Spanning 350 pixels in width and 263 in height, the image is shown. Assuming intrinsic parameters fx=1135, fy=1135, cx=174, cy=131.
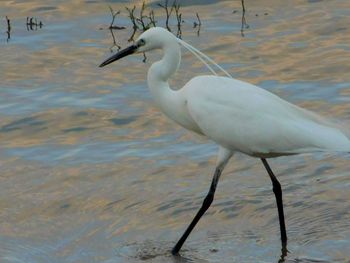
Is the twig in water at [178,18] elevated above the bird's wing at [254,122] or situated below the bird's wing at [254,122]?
below

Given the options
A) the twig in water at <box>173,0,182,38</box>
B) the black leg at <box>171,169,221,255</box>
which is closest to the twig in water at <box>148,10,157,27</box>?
the twig in water at <box>173,0,182,38</box>

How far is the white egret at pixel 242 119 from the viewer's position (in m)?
7.92

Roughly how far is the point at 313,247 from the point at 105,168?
2524mm

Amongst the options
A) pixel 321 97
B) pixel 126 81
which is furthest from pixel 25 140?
pixel 321 97

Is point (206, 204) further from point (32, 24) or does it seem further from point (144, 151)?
point (32, 24)

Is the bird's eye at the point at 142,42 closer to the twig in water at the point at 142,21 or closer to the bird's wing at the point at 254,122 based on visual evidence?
the bird's wing at the point at 254,122

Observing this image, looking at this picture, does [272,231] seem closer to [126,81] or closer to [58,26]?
[126,81]

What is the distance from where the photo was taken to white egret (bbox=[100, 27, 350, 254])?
792cm

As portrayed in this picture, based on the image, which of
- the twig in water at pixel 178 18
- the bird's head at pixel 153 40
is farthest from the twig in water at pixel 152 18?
the bird's head at pixel 153 40

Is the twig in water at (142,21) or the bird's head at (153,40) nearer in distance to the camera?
the bird's head at (153,40)

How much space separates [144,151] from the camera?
10.1 metres

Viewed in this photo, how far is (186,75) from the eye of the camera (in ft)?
39.3

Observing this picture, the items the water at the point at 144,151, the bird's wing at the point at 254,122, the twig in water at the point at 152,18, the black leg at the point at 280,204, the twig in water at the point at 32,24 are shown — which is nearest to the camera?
the bird's wing at the point at 254,122

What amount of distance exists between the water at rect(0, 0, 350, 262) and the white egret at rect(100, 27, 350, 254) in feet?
1.19
